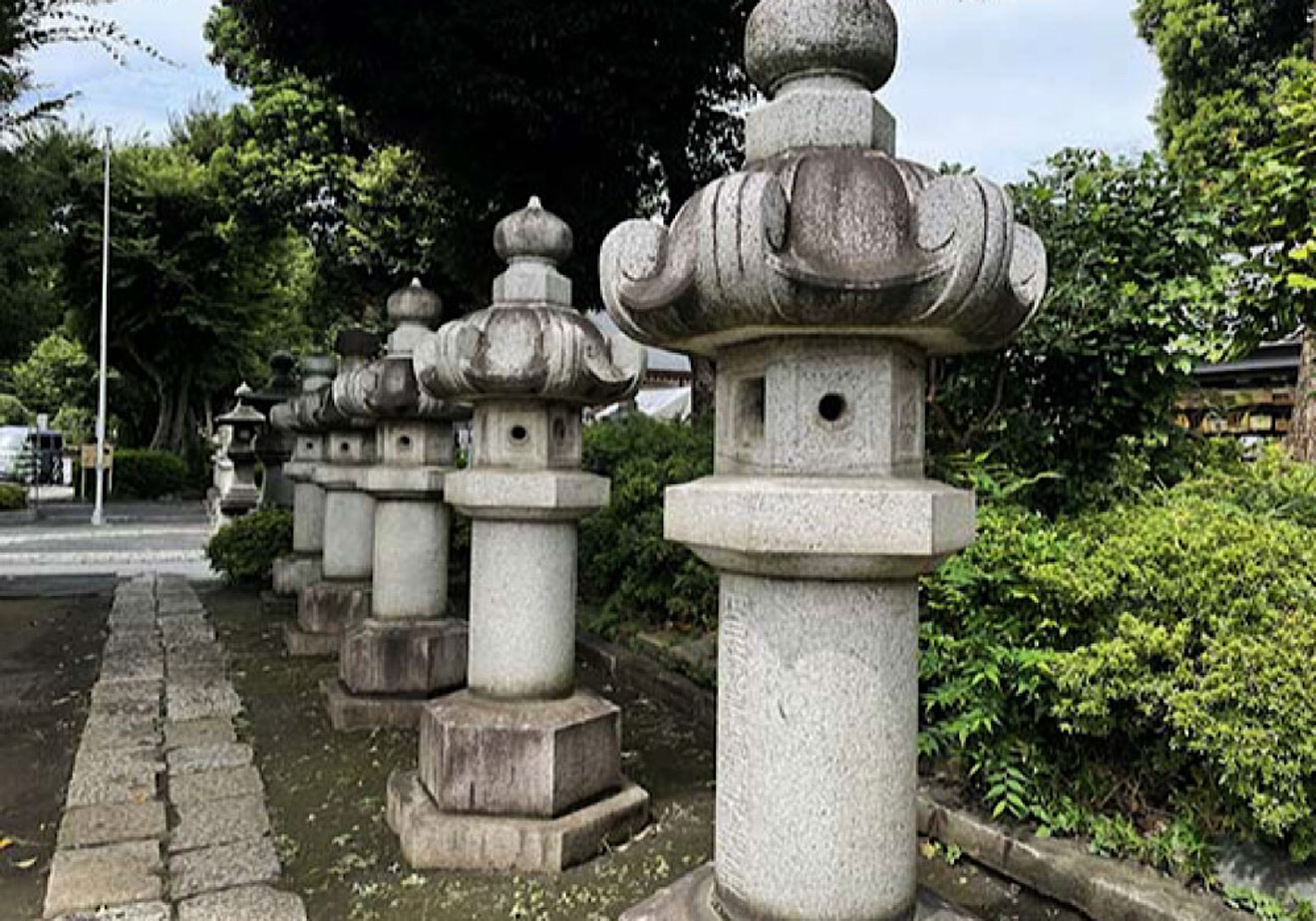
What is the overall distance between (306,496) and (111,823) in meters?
4.72

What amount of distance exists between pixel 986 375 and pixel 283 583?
6.81 meters

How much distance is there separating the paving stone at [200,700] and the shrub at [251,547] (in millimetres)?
3754

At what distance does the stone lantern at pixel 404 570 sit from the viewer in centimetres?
466

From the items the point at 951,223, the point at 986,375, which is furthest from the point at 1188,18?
the point at 951,223

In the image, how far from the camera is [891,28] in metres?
1.93

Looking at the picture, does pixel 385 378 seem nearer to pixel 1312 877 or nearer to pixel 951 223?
pixel 951 223

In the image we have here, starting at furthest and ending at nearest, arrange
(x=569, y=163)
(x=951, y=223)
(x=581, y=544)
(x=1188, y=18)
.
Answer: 1. (x=1188, y=18)
2. (x=569, y=163)
3. (x=581, y=544)
4. (x=951, y=223)

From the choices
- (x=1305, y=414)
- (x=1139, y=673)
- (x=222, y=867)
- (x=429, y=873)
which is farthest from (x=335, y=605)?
(x=1305, y=414)

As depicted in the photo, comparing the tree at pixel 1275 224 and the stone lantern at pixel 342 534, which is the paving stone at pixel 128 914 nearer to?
the stone lantern at pixel 342 534

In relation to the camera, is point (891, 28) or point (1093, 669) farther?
point (1093, 669)

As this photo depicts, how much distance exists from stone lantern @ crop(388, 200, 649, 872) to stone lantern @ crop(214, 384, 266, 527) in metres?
8.88

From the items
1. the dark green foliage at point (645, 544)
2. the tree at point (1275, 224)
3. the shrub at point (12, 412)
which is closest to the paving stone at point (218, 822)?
the dark green foliage at point (645, 544)

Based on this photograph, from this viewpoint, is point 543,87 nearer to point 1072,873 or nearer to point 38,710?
point 38,710

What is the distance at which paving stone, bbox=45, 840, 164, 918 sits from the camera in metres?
2.92
